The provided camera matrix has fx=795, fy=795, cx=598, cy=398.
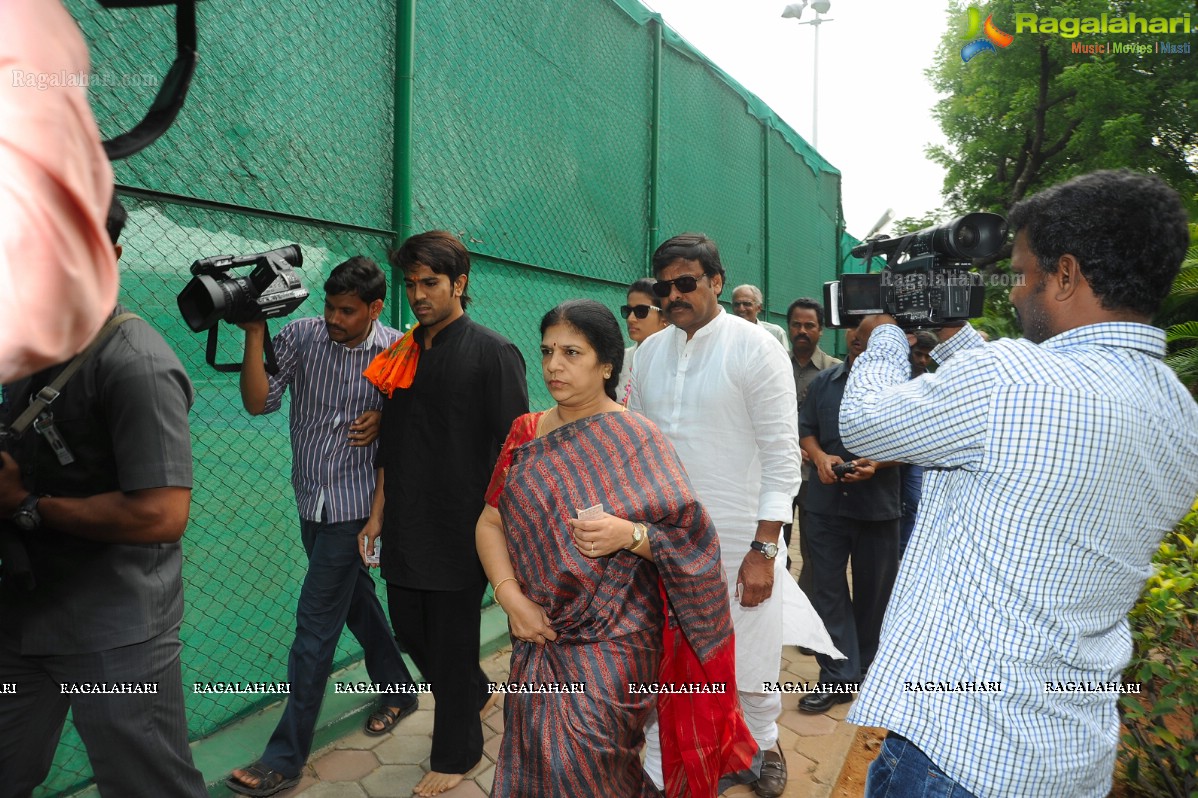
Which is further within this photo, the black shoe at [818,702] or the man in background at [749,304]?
the man in background at [749,304]

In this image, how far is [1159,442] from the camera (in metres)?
1.47

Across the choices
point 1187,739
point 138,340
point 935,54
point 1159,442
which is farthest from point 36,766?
point 935,54

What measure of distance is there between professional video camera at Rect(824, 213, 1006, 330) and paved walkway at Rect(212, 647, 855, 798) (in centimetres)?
217

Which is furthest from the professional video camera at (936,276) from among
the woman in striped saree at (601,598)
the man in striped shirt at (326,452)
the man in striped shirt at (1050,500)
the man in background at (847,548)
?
the man in background at (847,548)

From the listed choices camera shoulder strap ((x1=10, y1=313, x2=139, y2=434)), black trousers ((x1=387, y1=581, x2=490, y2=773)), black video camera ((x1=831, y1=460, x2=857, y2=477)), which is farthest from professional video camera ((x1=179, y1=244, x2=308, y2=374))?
black video camera ((x1=831, y1=460, x2=857, y2=477))

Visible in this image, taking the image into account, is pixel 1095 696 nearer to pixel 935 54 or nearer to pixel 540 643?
pixel 540 643

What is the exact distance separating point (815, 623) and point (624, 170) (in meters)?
3.97

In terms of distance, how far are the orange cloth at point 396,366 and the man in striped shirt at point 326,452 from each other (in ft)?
0.49

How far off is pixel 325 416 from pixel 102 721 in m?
1.52

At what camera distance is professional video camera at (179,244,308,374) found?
2494 millimetres

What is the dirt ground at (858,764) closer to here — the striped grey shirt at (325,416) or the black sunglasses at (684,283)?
the black sunglasses at (684,283)

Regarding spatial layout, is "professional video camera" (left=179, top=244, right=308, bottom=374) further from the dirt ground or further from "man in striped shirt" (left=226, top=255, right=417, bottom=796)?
the dirt ground

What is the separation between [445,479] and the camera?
3016 mm

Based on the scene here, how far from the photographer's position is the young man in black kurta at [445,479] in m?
3.01
